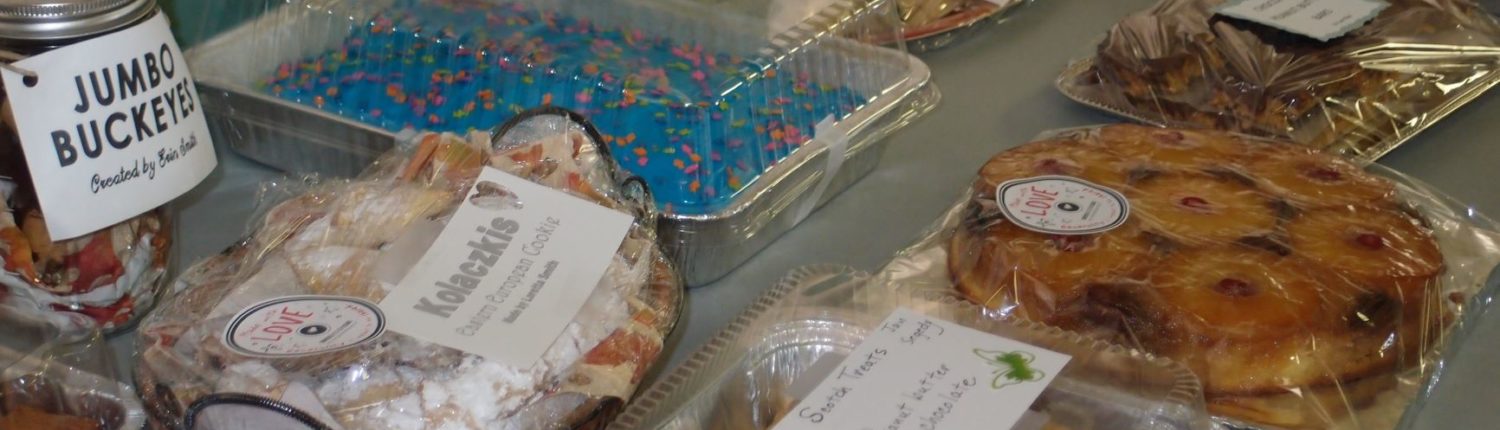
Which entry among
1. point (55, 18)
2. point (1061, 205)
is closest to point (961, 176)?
point (1061, 205)

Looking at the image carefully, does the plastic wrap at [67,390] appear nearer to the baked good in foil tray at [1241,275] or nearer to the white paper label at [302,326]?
the white paper label at [302,326]

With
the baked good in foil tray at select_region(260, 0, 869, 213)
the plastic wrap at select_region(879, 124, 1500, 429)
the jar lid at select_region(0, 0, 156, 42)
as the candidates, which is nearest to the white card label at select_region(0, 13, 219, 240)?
the jar lid at select_region(0, 0, 156, 42)

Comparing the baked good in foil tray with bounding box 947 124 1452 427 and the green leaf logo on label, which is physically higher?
the green leaf logo on label

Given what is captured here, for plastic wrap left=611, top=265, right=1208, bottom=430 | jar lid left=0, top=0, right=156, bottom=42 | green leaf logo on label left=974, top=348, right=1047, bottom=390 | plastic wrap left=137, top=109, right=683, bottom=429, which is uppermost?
jar lid left=0, top=0, right=156, bottom=42

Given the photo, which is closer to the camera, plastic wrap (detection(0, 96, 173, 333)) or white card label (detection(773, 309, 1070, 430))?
white card label (detection(773, 309, 1070, 430))

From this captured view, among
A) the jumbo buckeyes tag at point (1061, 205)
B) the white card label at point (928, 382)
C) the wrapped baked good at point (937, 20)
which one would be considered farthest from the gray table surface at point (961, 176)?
the white card label at point (928, 382)

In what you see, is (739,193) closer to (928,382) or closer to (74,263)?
(928,382)

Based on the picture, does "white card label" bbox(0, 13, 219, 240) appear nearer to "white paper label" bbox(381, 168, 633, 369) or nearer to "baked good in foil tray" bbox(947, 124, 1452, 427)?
"white paper label" bbox(381, 168, 633, 369)
